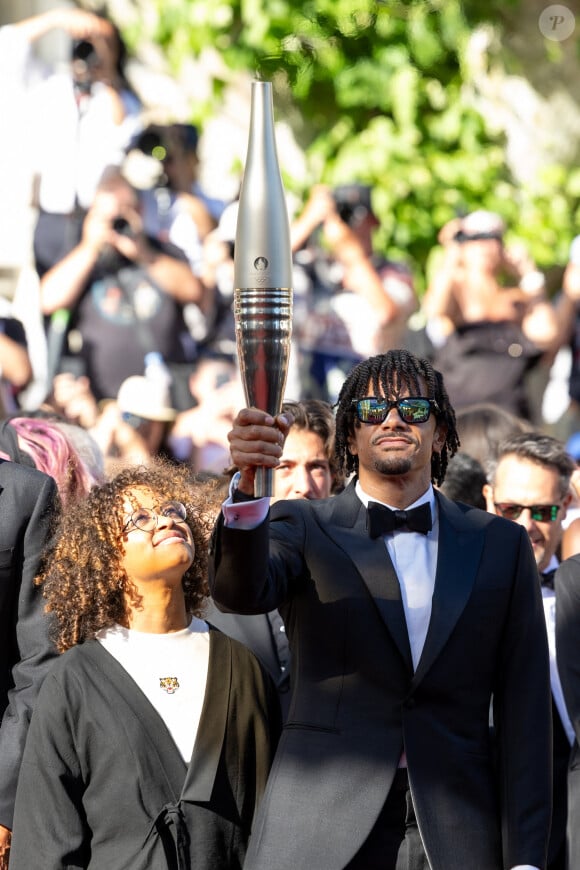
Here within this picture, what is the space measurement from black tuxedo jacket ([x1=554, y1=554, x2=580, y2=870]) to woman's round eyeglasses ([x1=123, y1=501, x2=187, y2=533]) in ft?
3.80

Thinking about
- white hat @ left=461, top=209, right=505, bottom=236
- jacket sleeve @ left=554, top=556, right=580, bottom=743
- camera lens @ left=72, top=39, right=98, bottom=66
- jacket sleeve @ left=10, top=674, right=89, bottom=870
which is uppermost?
camera lens @ left=72, top=39, right=98, bottom=66

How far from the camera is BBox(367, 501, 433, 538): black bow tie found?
3.63 metres

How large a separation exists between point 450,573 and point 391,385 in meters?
0.48

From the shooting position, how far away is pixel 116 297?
785cm

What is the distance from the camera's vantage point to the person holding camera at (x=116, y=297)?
25.4 ft

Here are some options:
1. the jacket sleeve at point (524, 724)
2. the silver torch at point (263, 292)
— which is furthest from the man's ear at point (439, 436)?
the silver torch at point (263, 292)

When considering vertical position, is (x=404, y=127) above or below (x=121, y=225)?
above

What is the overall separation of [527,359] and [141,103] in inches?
138

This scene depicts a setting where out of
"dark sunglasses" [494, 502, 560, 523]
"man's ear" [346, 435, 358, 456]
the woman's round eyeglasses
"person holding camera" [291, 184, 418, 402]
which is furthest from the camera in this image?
"person holding camera" [291, 184, 418, 402]

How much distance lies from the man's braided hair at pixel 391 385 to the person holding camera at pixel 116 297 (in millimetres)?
3954

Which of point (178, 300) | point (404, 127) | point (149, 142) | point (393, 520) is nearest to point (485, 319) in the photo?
point (178, 300)

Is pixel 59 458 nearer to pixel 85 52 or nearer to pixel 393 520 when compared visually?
pixel 393 520

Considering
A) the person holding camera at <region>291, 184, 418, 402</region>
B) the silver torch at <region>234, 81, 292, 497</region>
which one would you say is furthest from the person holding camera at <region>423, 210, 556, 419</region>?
the silver torch at <region>234, 81, 292, 497</region>

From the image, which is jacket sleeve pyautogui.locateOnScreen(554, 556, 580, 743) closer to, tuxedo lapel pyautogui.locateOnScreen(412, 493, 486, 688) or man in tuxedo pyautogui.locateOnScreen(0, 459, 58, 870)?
tuxedo lapel pyautogui.locateOnScreen(412, 493, 486, 688)
